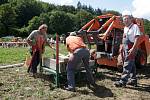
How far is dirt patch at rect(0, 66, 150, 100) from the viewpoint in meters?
9.22

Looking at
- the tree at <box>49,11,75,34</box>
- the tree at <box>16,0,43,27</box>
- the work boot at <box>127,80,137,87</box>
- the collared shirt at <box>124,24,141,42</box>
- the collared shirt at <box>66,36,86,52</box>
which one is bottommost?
the work boot at <box>127,80,137,87</box>

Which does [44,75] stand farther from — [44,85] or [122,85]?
[122,85]

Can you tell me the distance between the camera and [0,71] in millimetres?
13031

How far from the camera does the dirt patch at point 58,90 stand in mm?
9219

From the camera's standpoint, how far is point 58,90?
32.5ft

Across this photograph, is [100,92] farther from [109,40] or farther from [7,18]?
[7,18]

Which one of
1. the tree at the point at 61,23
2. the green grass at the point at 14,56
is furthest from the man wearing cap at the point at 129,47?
the tree at the point at 61,23

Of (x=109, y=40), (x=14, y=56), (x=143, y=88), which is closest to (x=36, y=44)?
(x=109, y=40)

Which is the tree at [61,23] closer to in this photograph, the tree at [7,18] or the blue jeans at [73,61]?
the tree at [7,18]

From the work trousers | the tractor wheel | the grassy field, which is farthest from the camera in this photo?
the tractor wheel

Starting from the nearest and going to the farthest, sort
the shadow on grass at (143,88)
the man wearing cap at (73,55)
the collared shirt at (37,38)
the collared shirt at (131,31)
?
the man wearing cap at (73,55)
the collared shirt at (131,31)
the shadow on grass at (143,88)
the collared shirt at (37,38)

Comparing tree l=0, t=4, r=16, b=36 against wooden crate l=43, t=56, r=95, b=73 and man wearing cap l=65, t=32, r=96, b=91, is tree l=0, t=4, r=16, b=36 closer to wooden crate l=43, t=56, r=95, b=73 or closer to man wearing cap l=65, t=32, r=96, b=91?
wooden crate l=43, t=56, r=95, b=73

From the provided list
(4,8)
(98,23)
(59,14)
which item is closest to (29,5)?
(59,14)

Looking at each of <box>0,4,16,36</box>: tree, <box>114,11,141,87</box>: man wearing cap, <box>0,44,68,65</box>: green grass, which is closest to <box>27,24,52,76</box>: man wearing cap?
<box>114,11,141,87</box>: man wearing cap
